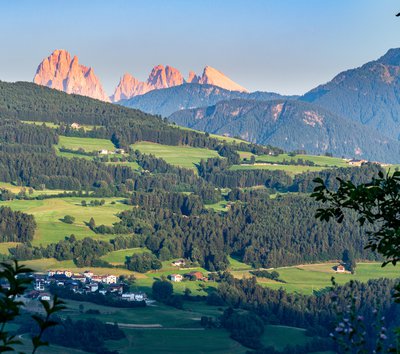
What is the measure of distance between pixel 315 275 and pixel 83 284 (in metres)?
29.1

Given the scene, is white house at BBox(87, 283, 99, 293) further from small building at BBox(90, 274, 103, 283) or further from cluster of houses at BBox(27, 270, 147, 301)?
small building at BBox(90, 274, 103, 283)

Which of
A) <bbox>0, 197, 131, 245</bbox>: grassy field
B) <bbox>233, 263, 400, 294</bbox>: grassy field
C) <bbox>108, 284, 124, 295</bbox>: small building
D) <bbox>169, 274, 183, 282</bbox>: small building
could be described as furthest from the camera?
<bbox>0, 197, 131, 245</bbox>: grassy field

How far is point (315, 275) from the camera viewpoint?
119125 millimetres

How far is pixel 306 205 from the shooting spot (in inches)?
6216

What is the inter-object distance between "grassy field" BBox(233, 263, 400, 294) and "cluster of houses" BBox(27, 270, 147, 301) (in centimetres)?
1679

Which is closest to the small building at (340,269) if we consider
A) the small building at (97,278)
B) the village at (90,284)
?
the village at (90,284)

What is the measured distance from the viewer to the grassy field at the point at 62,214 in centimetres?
12594

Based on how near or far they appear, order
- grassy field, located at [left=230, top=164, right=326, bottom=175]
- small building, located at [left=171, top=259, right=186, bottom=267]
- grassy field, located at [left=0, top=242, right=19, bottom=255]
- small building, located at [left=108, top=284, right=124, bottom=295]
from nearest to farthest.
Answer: small building, located at [left=108, top=284, right=124, bottom=295]
grassy field, located at [left=0, top=242, right=19, bottom=255]
small building, located at [left=171, top=259, right=186, bottom=267]
grassy field, located at [left=230, top=164, right=326, bottom=175]

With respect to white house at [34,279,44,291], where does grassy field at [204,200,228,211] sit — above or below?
above

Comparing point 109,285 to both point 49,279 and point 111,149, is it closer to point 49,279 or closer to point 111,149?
point 49,279

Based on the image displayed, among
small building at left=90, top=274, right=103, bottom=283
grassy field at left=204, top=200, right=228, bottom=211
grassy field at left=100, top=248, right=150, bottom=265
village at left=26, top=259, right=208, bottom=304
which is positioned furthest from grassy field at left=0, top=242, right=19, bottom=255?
grassy field at left=204, top=200, right=228, bottom=211

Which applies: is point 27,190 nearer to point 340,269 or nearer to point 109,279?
point 109,279

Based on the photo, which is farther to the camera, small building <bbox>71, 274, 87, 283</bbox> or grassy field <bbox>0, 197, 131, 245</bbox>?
grassy field <bbox>0, 197, 131, 245</bbox>

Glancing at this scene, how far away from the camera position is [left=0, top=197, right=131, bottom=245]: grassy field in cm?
12594
